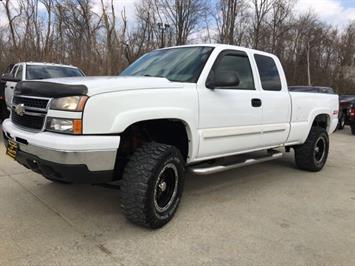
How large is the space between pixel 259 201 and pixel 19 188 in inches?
123

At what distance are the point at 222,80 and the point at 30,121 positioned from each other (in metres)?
2.09

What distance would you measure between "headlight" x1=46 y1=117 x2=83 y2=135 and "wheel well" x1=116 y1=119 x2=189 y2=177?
75 centimetres

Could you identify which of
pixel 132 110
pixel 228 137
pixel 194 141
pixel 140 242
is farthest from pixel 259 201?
pixel 132 110

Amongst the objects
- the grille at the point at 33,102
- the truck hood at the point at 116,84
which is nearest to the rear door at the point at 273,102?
the truck hood at the point at 116,84

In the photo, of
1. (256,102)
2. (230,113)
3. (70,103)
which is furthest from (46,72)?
(70,103)

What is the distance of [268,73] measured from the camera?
5777mm

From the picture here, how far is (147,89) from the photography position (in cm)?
390

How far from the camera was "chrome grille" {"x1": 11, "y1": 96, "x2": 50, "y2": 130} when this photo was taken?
374 cm

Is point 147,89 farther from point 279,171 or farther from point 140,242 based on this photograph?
point 279,171

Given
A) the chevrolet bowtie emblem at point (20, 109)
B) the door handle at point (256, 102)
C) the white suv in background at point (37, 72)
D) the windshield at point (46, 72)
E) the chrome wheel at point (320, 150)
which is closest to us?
the chevrolet bowtie emblem at point (20, 109)

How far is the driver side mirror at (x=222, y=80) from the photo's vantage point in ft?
14.6

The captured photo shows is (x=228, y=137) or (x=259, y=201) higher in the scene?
(x=228, y=137)

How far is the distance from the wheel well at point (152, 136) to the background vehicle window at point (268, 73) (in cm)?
169

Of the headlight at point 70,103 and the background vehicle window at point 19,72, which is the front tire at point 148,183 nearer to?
the headlight at point 70,103
